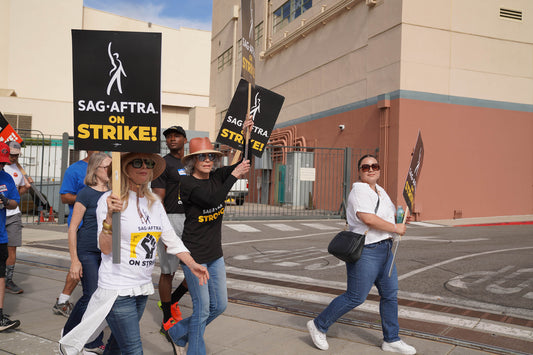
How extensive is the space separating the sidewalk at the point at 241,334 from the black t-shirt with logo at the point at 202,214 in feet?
3.52

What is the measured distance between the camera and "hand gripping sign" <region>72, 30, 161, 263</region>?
2814 millimetres

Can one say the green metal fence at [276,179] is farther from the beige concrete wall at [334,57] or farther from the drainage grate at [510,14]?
the drainage grate at [510,14]

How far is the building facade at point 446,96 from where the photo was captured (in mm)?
14953

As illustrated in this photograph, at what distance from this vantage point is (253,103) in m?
4.80

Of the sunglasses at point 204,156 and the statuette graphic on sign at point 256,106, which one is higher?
the statuette graphic on sign at point 256,106

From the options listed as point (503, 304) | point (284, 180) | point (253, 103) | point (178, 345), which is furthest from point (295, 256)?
point (284, 180)

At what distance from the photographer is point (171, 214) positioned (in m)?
4.51

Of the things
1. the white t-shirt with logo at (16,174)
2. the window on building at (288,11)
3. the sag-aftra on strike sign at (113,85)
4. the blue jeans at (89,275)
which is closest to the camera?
the sag-aftra on strike sign at (113,85)

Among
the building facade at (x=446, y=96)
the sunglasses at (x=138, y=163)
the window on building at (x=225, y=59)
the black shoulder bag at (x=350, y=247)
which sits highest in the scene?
the window on building at (x=225, y=59)

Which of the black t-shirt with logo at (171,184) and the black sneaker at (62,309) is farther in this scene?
the black sneaker at (62,309)

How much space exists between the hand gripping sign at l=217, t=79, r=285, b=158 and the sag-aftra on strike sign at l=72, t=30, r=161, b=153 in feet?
5.36

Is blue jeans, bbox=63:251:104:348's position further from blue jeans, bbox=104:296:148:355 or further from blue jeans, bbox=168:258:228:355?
blue jeans, bbox=104:296:148:355

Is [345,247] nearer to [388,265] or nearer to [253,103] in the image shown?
[388,265]

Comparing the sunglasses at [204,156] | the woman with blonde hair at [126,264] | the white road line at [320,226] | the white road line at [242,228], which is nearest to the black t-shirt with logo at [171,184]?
the sunglasses at [204,156]
